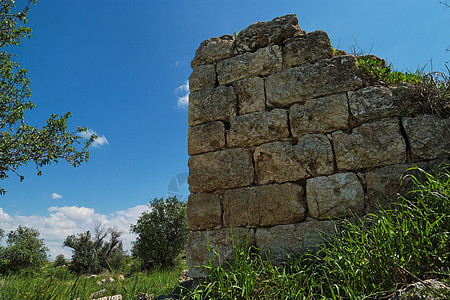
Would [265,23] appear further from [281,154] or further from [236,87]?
[281,154]

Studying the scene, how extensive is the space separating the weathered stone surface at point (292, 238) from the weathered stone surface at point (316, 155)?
1.71 feet

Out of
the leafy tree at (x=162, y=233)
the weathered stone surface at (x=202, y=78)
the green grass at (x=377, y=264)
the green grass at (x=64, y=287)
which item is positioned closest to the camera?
the green grass at (x=377, y=264)

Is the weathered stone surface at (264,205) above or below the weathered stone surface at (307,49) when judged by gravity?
below

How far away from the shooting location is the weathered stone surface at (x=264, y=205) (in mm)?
2816

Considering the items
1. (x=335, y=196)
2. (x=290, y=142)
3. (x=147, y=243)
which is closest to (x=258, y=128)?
Result: (x=290, y=142)

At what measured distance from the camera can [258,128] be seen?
10.3ft

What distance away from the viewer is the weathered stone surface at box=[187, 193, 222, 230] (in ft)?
9.99

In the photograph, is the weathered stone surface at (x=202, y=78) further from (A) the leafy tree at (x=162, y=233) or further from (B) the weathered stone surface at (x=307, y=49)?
(A) the leafy tree at (x=162, y=233)

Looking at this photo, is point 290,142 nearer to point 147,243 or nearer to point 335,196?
point 335,196

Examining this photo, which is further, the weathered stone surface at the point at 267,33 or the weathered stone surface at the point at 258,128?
the weathered stone surface at the point at 267,33

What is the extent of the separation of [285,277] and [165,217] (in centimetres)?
1267

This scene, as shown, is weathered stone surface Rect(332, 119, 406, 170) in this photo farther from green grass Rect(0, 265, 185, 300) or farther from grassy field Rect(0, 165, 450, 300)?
green grass Rect(0, 265, 185, 300)

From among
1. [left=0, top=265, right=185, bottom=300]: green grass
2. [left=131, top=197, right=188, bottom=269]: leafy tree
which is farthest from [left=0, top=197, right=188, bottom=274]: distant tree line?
[left=0, top=265, right=185, bottom=300]: green grass

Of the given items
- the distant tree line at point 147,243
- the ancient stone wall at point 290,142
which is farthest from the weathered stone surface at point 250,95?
the distant tree line at point 147,243
